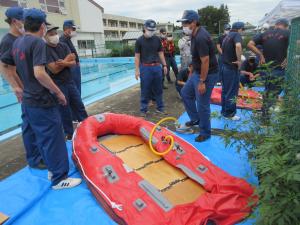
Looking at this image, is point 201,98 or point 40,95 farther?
point 201,98

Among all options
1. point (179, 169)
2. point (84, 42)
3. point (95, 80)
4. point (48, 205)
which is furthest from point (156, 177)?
point (84, 42)

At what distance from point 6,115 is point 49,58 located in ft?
15.7

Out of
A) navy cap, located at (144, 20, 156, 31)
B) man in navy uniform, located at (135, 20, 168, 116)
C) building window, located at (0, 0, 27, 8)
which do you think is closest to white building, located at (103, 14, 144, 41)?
building window, located at (0, 0, 27, 8)

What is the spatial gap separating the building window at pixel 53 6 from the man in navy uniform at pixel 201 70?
2238 centimetres

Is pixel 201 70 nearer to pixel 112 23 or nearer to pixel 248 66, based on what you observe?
pixel 248 66

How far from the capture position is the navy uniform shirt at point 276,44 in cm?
427

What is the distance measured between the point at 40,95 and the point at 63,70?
1134mm

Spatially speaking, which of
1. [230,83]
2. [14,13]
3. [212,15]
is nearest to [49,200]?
[14,13]

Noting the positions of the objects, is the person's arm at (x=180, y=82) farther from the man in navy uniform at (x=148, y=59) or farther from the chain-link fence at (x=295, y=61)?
the chain-link fence at (x=295, y=61)

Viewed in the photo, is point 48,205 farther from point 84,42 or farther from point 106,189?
point 84,42

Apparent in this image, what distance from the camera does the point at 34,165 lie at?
3.39 metres

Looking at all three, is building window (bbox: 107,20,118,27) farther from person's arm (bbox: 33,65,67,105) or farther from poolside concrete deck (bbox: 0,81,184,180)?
person's arm (bbox: 33,65,67,105)

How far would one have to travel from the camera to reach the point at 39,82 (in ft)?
8.66

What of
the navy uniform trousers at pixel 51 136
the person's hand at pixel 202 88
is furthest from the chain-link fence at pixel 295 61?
the navy uniform trousers at pixel 51 136
